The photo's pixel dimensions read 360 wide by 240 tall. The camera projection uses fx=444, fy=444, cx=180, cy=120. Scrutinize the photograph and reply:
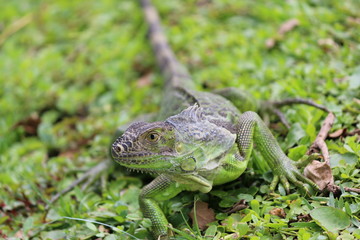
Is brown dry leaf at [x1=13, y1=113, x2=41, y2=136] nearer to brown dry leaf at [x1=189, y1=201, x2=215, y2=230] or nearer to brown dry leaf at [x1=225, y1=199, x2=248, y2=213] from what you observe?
brown dry leaf at [x1=189, y1=201, x2=215, y2=230]

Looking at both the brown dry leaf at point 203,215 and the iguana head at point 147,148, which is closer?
the iguana head at point 147,148

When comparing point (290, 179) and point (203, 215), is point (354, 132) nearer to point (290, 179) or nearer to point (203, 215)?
point (290, 179)

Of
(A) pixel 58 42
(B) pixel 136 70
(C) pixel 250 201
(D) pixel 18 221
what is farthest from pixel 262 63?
(A) pixel 58 42

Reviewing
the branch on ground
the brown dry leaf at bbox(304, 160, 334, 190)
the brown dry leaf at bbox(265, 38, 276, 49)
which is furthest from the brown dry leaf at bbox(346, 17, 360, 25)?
the brown dry leaf at bbox(304, 160, 334, 190)

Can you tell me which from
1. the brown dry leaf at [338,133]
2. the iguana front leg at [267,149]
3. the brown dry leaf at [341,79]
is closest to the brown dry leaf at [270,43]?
the brown dry leaf at [341,79]

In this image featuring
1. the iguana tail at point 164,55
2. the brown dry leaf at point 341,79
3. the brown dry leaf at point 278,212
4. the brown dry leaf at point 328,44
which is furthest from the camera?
the iguana tail at point 164,55

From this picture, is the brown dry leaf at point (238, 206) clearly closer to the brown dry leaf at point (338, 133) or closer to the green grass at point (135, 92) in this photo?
the green grass at point (135, 92)

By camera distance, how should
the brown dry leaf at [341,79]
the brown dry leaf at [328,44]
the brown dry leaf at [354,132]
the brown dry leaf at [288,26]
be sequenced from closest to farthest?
1. the brown dry leaf at [354,132]
2. the brown dry leaf at [341,79]
3. the brown dry leaf at [328,44]
4. the brown dry leaf at [288,26]
